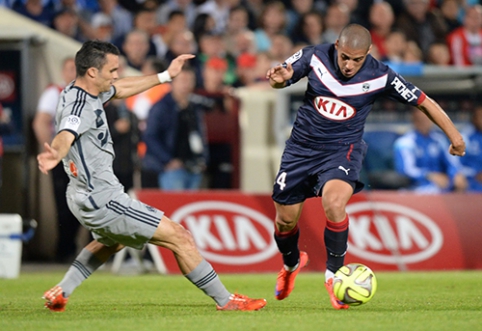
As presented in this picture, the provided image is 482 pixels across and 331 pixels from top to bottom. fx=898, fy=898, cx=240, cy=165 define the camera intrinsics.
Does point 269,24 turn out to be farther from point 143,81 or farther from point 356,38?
point 143,81

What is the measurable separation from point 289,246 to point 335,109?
135 cm

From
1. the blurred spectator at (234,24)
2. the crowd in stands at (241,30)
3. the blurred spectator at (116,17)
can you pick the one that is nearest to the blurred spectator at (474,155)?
the crowd in stands at (241,30)

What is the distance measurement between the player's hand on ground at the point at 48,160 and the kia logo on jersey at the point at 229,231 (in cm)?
586

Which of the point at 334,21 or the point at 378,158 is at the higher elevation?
the point at 334,21

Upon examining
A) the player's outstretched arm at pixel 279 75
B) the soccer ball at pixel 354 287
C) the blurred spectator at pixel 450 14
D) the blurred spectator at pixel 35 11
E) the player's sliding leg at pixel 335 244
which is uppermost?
the blurred spectator at pixel 450 14

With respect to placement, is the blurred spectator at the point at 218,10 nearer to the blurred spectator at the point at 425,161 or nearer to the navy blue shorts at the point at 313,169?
the blurred spectator at the point at 425,161

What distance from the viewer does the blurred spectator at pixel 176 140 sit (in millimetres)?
12922

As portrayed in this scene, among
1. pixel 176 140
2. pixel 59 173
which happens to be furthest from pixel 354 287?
pixel 59 173

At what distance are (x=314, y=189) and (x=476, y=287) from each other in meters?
2.40

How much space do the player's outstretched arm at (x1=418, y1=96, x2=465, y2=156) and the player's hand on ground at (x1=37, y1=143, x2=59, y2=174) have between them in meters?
3.29

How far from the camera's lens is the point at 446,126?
25.2 feet

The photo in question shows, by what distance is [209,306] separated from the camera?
744cm

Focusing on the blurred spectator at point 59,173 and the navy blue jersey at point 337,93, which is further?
the blurred spectator at point 59,173

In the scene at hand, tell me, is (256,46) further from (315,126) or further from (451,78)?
(315,126)
